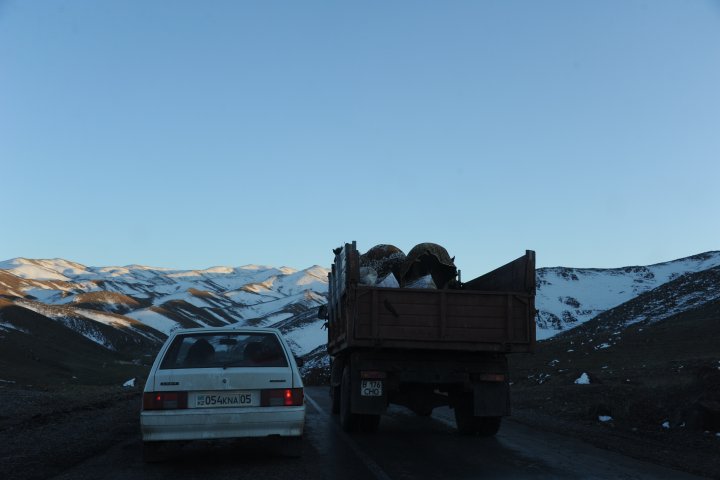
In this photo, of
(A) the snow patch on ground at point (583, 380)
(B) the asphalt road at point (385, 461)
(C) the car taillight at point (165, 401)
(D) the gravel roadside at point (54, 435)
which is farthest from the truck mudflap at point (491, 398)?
(A) the snow patch on ground at point (583, 380)

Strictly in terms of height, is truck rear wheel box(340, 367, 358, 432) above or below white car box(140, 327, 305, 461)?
below

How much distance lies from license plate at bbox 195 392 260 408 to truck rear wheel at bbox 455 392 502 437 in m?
3.95

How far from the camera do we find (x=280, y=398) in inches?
277

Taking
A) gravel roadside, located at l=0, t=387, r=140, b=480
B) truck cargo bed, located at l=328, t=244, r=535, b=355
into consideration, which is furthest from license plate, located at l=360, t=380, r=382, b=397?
gravel roadside, located at l=0, t=387, r=140, b=480

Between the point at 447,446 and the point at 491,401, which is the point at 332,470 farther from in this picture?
the point at 491,401

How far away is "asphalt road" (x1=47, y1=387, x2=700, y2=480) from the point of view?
6.78m

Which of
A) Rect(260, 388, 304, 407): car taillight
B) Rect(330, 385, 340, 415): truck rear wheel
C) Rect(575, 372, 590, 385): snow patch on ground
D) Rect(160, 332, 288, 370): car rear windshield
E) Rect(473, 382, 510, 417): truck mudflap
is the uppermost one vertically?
Rect(160, 332, 288, 370): car rear windshield

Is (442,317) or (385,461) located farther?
(442,317)

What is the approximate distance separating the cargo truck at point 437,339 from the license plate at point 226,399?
2528 mm

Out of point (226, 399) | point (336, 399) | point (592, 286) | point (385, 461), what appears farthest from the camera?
point (592, 286)

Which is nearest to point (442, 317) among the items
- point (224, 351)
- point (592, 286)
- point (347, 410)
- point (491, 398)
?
point (491, 398)

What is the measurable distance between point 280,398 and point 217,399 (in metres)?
0.68

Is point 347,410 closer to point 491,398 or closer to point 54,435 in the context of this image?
point 491,398

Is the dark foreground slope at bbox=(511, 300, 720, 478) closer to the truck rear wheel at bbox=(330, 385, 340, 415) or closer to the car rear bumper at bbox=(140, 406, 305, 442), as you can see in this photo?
the truck rear wheel at bbox=(330, 385, 340, 415)
